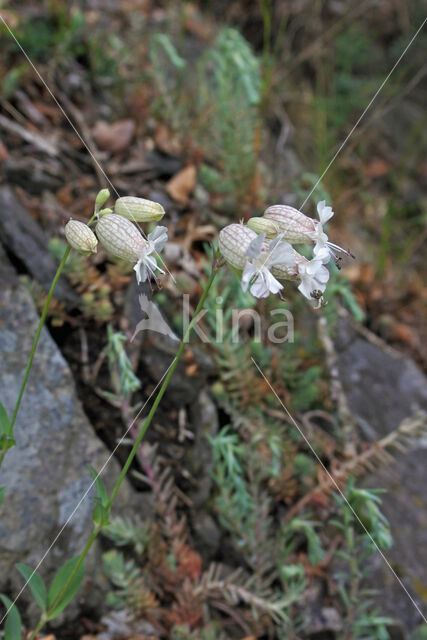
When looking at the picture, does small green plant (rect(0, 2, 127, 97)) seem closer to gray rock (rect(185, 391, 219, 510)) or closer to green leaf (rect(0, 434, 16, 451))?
gray rock (rect(185, 391, 219, 510))

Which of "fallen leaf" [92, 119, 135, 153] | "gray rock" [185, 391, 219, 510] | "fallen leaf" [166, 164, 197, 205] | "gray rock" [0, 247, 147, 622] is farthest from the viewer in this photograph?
"fallen leaf" [92, 119, 135, 153]

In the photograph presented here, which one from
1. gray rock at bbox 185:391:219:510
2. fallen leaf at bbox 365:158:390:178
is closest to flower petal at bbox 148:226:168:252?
gray rock at bbox 185:391:219:510

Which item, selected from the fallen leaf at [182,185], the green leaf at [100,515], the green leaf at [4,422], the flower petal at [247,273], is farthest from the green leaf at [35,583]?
the fallen leaf at [182,185]

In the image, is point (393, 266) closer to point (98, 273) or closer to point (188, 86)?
point (188, 86)

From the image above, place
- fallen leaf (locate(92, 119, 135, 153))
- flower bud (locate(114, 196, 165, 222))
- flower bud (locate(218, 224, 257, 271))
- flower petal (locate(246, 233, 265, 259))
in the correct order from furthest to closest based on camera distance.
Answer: fallen leaf (locate(92, 119, 135, 153))
flower bud (locate(114, 196, 165, 222))
flower bud (locate(218, 224, 257, 271))
flower petal (locate(246, 233, 265, 259))

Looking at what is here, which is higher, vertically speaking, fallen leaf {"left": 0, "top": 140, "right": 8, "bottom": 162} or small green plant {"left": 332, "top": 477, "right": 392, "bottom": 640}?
fallen leaf {"left": 0, "top": 140, "right": 8, "bottom": 162}

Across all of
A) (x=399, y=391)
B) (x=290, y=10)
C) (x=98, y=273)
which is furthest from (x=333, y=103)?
(x=98, y=273)

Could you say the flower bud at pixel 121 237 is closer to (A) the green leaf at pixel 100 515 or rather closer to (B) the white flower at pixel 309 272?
(B) the white flower at pixel 309 272
